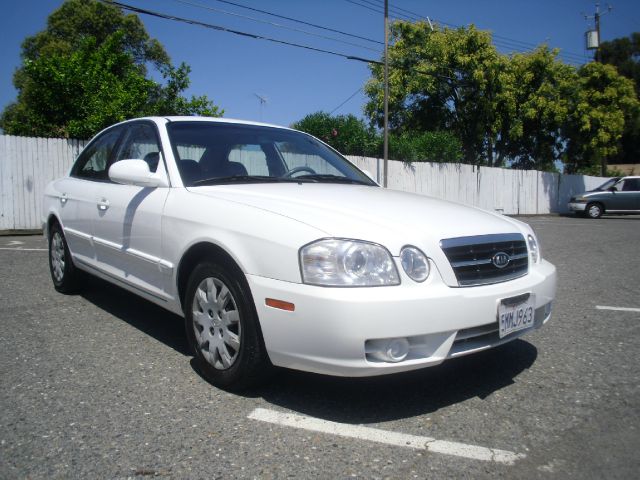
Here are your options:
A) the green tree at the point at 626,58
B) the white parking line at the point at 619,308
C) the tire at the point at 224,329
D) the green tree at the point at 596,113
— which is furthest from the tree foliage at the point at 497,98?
the green tree at the point at 626,58

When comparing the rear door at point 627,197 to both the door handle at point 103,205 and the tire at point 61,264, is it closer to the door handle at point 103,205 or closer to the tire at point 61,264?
the tire at point 61,264

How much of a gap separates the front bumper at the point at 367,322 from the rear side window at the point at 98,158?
246 centimetres

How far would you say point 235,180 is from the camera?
3508 mm

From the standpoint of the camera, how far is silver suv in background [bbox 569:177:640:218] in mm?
21531

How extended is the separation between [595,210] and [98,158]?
21.4 m

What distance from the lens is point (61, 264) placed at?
5.11 m

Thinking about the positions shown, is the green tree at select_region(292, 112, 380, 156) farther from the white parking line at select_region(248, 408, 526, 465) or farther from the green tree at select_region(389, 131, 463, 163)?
the white parking line at select_region(248, 408, 526, 465)

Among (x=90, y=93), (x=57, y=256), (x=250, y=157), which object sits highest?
(x=90, y=93)

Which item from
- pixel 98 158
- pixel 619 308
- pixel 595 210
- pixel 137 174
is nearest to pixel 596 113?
pixel 595 210

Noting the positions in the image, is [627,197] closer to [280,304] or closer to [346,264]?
[346,264]

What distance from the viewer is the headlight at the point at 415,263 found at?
2535 millimetres

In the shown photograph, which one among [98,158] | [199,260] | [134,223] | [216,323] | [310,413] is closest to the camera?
[310,413]

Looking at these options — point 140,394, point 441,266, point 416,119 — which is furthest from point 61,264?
point 416,119

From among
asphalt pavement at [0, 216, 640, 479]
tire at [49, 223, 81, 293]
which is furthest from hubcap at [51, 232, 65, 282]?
asphalt pavement at [0, 216, 640, 479]
